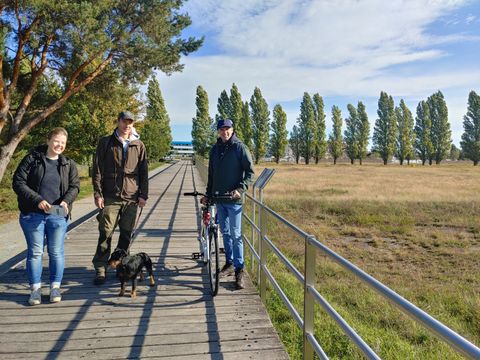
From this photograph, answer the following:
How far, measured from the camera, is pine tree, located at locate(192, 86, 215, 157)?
6525 cm

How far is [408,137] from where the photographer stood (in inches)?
2931

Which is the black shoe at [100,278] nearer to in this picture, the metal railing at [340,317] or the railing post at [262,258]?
the railing post at [262,258]

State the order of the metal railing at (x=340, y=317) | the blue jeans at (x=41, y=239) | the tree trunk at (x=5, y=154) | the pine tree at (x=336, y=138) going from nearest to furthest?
the metal railing at (x=340, y=317)
the blue jeans at (x=41, y=239)
the tree trunk at (x=5, y=154)
the pine tree at (x=336, y=138)

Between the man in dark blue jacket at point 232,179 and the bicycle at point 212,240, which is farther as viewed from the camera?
the man in dark blue jacket at point 232,179

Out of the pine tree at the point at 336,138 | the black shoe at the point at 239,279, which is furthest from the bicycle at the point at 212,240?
the pine tree at the point at 336,138

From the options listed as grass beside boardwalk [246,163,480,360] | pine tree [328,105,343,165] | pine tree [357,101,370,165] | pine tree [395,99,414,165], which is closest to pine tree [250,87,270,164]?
pine tree [328,105,343,165]

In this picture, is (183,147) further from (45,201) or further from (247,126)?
(45,201)

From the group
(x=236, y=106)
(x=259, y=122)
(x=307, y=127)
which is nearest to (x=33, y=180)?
(x=236, y=106)

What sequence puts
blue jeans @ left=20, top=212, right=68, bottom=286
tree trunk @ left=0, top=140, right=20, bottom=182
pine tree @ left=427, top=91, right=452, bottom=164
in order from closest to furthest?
blue jeans @ left=20, top=212, right=68, bottom=286 < tree trunk @ left=0, top=140, right=20, bottom=182 < pine tree @ left=427, top=91, right=452, bottom=164

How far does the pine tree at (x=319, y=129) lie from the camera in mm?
75062

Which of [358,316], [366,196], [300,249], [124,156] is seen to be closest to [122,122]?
[124,156]

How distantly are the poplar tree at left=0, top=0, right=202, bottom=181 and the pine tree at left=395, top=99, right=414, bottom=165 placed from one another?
68587 millimetres

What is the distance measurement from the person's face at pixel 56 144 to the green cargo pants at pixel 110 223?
910 mm

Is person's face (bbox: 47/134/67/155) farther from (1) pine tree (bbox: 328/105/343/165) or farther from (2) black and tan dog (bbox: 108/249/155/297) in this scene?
(1) pine tree (bbox: 328/105/343/165)
